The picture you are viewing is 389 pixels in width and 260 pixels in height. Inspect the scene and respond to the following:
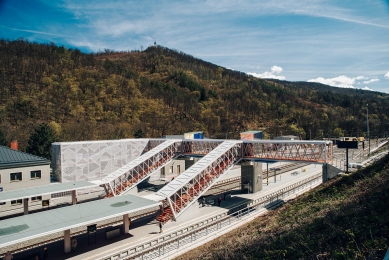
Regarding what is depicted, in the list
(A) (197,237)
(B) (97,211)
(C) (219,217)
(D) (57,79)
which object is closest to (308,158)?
(C) (219,217)

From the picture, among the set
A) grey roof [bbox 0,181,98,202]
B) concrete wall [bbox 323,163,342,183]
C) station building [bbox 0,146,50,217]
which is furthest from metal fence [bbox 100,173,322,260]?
station building [bbox 0,146,50,217]

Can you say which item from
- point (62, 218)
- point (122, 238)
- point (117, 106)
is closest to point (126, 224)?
point (122, 238)

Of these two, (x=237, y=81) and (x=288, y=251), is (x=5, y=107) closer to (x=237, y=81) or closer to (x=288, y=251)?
(x=288, y=251)

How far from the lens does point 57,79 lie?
9219cm

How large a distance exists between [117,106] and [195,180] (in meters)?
68.1

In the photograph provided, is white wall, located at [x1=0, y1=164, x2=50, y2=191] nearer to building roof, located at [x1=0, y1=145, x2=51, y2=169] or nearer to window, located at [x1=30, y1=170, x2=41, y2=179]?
window, located at [x1=30, y1=170, x2=41, y2=179]

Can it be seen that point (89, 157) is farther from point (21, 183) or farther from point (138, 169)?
point (21, 183)

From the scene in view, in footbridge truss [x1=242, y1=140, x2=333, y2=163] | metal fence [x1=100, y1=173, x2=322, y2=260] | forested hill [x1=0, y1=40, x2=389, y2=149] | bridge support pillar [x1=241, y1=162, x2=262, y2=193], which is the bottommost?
metal fence [x1=100, y1=173, x2=322, y2=260]

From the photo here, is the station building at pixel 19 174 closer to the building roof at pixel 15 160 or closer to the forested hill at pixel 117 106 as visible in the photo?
the building roof at pixel 15 160

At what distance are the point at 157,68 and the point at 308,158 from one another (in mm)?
143013

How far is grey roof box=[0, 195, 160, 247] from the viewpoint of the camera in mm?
16669

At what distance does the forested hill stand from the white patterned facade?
2089 centimetres

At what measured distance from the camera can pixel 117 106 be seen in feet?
297

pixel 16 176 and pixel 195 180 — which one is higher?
pixel 16 176
